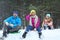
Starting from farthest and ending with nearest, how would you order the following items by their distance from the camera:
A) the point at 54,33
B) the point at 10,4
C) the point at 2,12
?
the point at 10,4
the point at 2,12
the point at 54,33

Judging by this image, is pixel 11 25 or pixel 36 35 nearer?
pixel 11 25

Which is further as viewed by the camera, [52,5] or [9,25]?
[52,5]

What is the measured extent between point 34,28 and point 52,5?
5525mm

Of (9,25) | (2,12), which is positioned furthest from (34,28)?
(2,12)

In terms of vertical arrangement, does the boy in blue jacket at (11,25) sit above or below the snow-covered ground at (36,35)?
above

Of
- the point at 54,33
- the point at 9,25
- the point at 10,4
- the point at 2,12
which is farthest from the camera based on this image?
the point at 10,4

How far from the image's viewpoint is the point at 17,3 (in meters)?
14.4

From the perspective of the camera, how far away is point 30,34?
916cm

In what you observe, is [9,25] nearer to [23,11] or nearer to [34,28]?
[34,28]

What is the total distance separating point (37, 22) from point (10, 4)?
→ 5271mm

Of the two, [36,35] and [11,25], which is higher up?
[11,25]

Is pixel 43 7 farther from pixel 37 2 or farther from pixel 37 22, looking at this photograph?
pixel 37 22

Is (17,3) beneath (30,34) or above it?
above

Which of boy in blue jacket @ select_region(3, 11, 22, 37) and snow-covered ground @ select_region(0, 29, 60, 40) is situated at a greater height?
boy in blue jacket @ select_region(3, 11, 22, 37)
